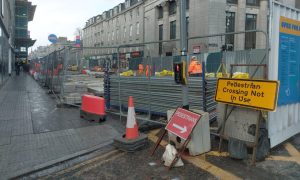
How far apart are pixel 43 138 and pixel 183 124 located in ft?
10.9

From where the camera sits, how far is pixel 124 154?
17.9 feet

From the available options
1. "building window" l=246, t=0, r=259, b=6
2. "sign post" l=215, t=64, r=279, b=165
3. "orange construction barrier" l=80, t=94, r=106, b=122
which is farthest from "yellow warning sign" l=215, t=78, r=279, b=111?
"building window" l=246, t=0, r=259, b=6

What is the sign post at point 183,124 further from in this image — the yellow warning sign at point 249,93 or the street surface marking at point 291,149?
the street surface marking at point 291,149

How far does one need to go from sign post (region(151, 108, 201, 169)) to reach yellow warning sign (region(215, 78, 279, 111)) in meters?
0.78

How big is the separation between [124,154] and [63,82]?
6.40 m

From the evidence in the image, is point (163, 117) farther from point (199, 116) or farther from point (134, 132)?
point (199, 116)

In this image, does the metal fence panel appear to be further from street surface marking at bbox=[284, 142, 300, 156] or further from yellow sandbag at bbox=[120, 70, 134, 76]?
yellow sandbag at bbox=[120, 70, 134, 76]

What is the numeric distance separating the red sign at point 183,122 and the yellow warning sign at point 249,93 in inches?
30.6

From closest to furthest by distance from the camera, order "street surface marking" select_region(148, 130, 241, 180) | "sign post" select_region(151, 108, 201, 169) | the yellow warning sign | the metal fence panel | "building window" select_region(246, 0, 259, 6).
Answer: "street surface marking" select_region(148, 130, 241, 180) < the yellow warning sign < "sign post" select_region(151, 108, 201, 169) < the metal fence panel < "building window" select_region(246, 0, 259, 6)

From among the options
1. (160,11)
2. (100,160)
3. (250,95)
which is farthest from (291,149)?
(160,11)

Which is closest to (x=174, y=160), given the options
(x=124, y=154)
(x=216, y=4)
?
(x=124, y=154)

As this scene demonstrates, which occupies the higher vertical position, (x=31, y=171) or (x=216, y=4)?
(x=216, y=4)

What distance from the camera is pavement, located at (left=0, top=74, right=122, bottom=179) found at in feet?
16.3

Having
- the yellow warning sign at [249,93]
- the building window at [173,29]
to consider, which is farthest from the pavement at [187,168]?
the building window at [173,29]
